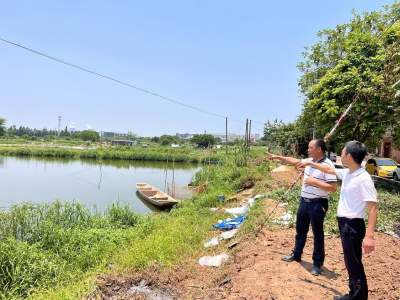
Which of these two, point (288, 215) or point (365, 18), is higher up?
point (365, 18)

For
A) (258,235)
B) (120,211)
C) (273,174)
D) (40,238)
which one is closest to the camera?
(258,235)

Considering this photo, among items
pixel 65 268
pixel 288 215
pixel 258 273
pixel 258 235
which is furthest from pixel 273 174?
pixel 258 273

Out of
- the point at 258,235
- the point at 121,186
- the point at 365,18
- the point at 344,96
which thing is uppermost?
the point at 365,18

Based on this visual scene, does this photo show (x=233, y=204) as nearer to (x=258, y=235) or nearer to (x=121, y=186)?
(x=258, y=235)

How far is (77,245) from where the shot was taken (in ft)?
25.8

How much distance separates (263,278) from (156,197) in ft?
45.2

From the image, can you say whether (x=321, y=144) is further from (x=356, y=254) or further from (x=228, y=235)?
(x=228, y=235)

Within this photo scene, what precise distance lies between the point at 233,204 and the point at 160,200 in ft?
22.4

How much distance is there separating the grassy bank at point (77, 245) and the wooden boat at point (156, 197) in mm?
5601

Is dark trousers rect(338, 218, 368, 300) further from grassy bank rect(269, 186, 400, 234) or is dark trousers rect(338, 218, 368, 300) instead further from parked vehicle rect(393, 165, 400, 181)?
parked vehicle rect(393, 165, 400, 181)

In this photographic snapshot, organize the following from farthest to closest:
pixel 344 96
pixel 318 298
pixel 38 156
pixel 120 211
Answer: pixel 38 156 → pixel 344 96 → pixel 120 211 → pixel 318 298

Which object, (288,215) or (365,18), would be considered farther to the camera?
(365,18)

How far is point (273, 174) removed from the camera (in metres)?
14.1

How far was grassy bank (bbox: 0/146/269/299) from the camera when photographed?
19.5ft
